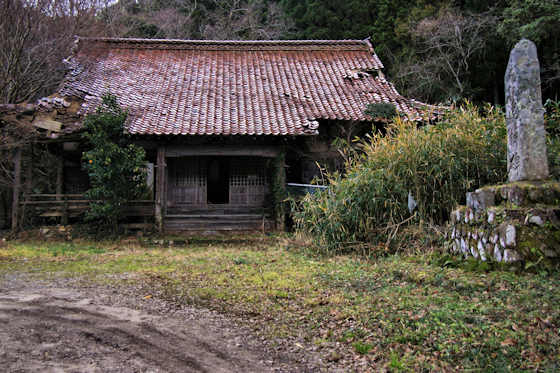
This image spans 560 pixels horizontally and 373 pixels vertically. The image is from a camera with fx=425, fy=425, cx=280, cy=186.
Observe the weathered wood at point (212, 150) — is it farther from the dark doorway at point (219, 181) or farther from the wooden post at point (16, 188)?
the dark doorway at point (219, 181)

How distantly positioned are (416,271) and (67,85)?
1175cm

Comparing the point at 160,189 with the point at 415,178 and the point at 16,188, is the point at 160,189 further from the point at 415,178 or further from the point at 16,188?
the point at 415,178

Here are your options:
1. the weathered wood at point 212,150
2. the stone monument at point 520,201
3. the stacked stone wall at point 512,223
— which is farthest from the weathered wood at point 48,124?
the stacked stone wall at point 512,223

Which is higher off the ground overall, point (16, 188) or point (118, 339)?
point (16, 188)

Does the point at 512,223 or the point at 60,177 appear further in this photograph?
the point at 60,177

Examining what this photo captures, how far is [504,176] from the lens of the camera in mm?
6492

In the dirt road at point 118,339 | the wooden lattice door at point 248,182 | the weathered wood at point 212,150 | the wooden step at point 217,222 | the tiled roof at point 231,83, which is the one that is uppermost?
the tiled roof at point 231,83

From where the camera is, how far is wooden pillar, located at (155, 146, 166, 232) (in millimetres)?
11570

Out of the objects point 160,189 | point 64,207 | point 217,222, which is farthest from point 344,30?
point 64,207

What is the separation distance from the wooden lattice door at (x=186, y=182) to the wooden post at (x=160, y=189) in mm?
1060

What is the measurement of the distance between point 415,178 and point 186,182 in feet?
25.6

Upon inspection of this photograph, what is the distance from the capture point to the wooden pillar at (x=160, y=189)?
38.0 feet

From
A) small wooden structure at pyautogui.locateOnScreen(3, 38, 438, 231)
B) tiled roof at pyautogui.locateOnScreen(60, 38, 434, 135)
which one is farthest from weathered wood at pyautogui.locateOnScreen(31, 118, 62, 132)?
tiled roof at pyautogui.locateOnScreen(60, 38, 434, 135)

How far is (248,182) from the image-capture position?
13016mm
